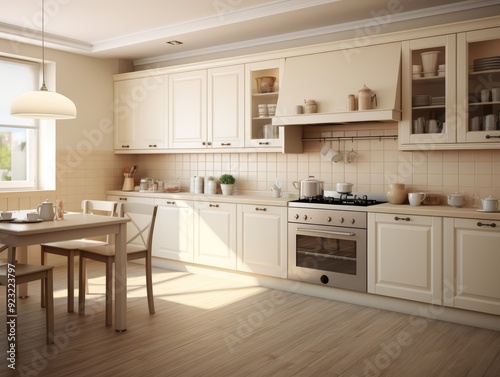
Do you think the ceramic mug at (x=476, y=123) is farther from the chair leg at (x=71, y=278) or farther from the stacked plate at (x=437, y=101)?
the chair leg at (x=71, y=278)

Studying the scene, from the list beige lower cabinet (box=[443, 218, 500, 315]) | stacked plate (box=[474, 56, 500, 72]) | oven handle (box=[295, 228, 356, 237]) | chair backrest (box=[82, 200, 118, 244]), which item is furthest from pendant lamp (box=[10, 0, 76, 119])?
stacked plate (box=[474, 56, 500, 72])

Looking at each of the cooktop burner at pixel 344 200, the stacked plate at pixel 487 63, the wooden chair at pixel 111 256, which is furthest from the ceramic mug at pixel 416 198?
the wooden chair at pixel 111 256

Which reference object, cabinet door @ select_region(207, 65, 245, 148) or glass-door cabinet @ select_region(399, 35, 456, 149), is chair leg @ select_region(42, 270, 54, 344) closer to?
cabinet door @ select_region(207, 65, 245, 148)

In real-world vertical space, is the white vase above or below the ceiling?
below

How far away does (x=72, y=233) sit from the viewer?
10.4 ft

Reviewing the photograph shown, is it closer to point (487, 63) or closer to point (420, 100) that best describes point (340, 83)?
point (420, 100)

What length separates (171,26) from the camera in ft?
15.9

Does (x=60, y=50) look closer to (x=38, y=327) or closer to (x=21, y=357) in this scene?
(x=38, y=327)

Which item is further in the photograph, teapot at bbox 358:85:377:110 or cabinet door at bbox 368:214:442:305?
teapot at bbox 358:85:377:110

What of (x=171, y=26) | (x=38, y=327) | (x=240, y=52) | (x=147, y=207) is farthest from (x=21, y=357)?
(x=240, y=52)

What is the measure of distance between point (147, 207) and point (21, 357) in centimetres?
139

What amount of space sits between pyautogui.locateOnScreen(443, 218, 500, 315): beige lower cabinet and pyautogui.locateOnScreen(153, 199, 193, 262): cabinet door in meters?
2.60

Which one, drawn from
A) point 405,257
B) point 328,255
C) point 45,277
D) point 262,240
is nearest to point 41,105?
point 45,277

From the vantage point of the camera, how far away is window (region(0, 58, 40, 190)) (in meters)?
5.09
